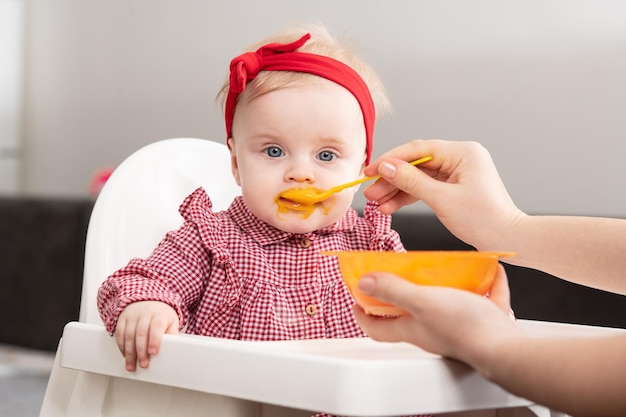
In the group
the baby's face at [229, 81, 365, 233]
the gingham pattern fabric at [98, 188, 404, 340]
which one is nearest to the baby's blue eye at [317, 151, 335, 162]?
the baby's face at [229, 81, 365, 233]

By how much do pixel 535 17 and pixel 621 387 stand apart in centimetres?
136

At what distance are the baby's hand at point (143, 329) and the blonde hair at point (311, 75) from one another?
12.1 inches

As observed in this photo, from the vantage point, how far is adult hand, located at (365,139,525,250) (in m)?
0.88

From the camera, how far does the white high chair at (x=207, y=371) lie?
22.0 inches

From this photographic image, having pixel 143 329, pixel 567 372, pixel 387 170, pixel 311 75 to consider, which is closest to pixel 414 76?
pixel 311 75

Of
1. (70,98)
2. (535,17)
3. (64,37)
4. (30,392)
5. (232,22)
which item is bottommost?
(30,392)

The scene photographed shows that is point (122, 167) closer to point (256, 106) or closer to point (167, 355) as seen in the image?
point (256, 106)

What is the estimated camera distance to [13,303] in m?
2.22

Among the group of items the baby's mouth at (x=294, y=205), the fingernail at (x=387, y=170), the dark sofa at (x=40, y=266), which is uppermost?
the fingernail at (x=387, y=170)

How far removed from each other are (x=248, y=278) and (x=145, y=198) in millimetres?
175

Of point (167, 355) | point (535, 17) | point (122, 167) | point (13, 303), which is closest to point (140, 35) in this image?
point (13, 303)

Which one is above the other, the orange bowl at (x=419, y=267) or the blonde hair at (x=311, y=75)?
the blonde hair at (x=311, y=75)

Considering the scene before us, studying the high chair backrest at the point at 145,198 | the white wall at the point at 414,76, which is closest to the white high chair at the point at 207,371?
the high chair backrest at the point at 145,198

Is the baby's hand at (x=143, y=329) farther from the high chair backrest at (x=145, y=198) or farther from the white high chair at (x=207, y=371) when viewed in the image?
the high chair backrest at (x=145, y=198)
